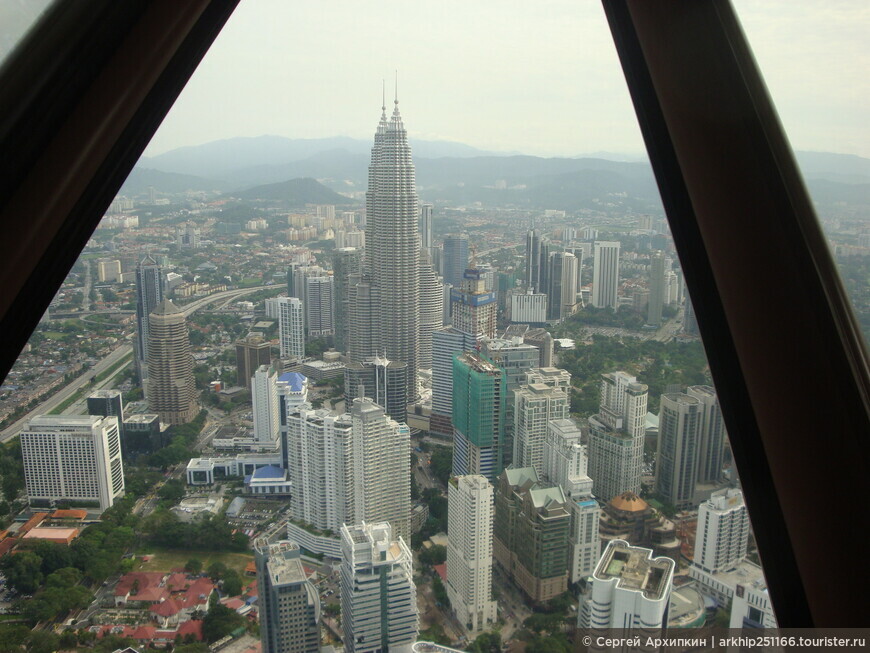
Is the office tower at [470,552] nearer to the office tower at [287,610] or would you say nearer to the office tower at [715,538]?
the office tower at [287,610]

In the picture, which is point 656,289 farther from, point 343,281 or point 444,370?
point 343,281

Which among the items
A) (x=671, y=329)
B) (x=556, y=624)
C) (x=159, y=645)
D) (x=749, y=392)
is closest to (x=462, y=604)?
(x=556, y=624)

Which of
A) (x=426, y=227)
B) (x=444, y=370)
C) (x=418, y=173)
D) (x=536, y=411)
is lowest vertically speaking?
(x=444, y=370)

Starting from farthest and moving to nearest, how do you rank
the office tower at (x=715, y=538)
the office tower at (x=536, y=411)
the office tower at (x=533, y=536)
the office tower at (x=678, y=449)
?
the office tower at (x=536, y=411) → the office tower at (x=533, y=536) → the office tower at (x=678, y=449) → the office tower at (x=715, y=538)

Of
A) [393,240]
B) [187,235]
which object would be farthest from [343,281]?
[187,235]

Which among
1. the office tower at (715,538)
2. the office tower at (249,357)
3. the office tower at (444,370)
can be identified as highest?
the office tower at (715,538)

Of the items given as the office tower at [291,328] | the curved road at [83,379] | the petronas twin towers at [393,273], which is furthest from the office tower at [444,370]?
the curved road at [83,379]

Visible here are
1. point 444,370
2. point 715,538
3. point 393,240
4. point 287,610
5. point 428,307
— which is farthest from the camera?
point 393,240
